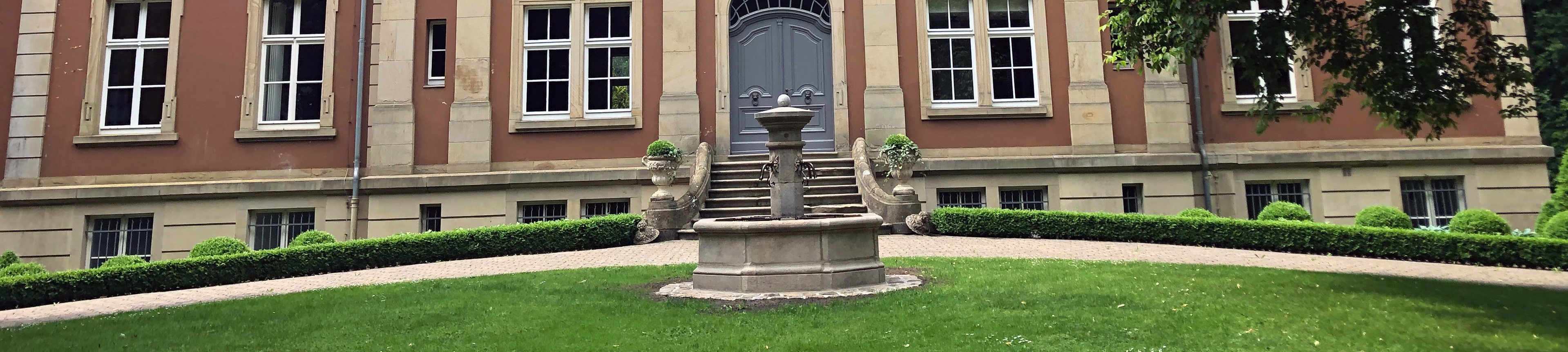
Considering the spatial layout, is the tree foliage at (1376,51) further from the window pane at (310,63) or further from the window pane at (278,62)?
the window pane at (278,62)

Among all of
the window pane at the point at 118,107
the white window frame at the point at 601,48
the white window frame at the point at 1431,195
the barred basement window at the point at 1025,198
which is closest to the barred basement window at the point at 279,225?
the window pane at the point at 118,107

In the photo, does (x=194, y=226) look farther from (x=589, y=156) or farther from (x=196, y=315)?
(x=196, y=315)

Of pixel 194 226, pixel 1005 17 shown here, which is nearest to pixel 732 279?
pixel 1005 17

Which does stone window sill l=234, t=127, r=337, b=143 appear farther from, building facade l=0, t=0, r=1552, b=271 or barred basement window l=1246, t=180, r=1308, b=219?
barred basement window l=1246, t=180, r=1308, b=219

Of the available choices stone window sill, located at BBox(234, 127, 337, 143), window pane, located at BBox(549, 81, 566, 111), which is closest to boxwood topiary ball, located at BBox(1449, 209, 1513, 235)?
window pane, located at BBox(549, 81, 566, 111)

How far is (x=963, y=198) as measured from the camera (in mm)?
15945

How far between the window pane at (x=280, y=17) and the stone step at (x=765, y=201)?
940 cm

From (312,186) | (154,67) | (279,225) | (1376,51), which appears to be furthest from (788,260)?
(154,67)

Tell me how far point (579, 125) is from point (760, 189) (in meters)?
3.90

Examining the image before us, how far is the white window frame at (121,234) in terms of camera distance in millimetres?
15859

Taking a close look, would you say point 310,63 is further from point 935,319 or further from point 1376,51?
point 1376,51

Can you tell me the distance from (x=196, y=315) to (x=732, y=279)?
16.1 feet

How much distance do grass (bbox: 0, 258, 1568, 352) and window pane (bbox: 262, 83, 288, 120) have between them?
30.5 ft

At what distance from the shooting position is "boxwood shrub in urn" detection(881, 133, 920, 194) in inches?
569
